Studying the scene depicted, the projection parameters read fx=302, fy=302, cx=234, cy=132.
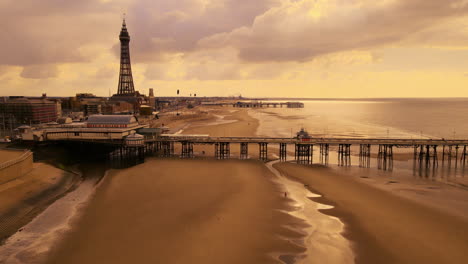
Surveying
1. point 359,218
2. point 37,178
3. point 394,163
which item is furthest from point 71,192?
point 394,163

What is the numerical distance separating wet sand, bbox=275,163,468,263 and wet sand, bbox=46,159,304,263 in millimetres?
4949

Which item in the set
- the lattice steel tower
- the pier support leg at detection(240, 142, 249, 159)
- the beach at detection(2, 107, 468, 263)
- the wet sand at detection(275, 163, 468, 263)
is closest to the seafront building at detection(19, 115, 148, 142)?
the beach at detection(2, 107, 468, 263)

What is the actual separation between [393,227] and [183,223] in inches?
671

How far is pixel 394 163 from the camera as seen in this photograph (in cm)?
4862

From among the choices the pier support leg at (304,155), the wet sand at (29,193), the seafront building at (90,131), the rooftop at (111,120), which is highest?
the rooftop at (111,120)

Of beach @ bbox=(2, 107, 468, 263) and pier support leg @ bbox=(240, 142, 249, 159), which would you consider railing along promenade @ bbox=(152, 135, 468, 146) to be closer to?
pier support leg @ bbox=(240, 142, 249, 159)

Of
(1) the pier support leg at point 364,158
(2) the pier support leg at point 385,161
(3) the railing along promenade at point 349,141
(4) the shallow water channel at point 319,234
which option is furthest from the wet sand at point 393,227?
(3) the railing along promenade at point 349,141

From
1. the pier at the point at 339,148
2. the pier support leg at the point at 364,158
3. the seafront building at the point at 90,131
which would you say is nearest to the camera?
the pier support leg at the point at 364,158

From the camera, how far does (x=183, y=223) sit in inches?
977

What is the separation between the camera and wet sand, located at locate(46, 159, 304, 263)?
20.2m

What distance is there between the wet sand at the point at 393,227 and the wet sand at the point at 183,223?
495cm

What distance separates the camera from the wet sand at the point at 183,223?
66.2 feet

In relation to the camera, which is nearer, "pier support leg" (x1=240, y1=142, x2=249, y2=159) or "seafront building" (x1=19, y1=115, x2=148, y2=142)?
"seafront building" (x1=19, y1=115, x2=148, y2=142)

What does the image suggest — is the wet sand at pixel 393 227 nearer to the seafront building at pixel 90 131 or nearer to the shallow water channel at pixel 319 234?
the shallow water channel at pixel 319 234
